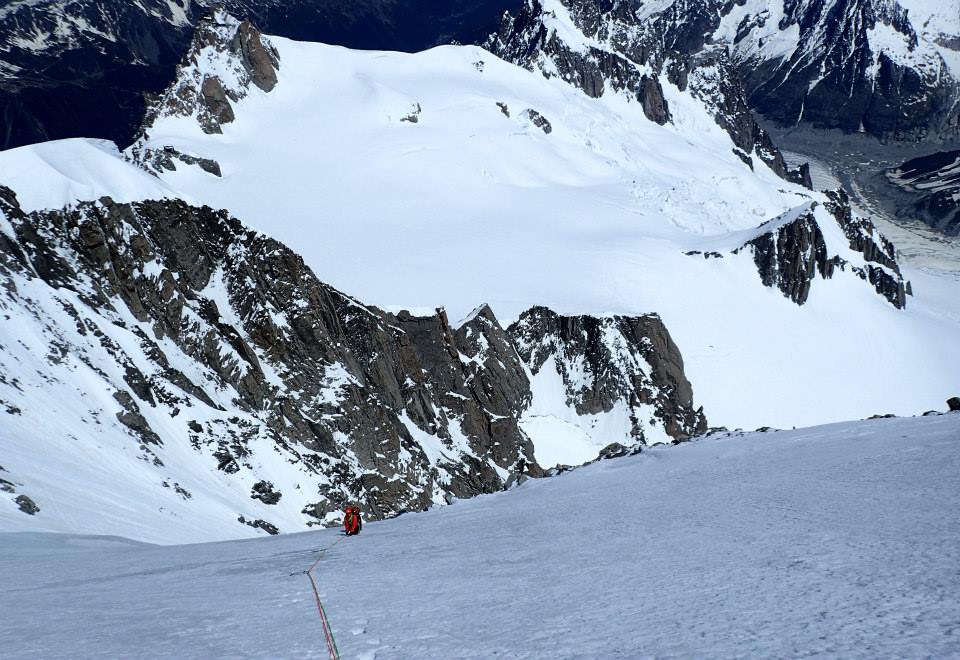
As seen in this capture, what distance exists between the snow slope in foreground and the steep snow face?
212 feet

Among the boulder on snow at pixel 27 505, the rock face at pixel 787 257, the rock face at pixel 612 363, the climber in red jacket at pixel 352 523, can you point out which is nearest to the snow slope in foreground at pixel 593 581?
the climber in red jacket at pixel 352 523

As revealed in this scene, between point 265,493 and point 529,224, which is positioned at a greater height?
point 529,224

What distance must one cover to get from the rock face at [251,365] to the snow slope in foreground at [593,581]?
2025 cm

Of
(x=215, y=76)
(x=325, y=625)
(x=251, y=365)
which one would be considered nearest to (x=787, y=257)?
(x=215, y=76)

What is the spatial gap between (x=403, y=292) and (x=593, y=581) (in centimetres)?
7440

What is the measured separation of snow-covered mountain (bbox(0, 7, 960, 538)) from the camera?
37469mm

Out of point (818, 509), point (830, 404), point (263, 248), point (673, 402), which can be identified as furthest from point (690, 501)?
point (830, 404)

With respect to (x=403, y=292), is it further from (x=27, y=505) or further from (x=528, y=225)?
(x=27, y=505)

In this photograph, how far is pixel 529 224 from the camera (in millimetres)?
107062

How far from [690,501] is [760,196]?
147 m

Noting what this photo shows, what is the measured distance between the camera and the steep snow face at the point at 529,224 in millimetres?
91500

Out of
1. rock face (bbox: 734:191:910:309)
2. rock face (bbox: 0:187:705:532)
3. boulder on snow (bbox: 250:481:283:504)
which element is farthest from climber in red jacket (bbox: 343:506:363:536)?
rock face (bbox: 734:191:910:309)

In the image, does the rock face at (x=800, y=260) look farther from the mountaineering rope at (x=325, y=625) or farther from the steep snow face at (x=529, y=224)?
the mountaineering rope at (x=325, y=625)

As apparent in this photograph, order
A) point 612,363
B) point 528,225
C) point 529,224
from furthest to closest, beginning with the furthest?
point 529,224
point 528,225
point 612,363
